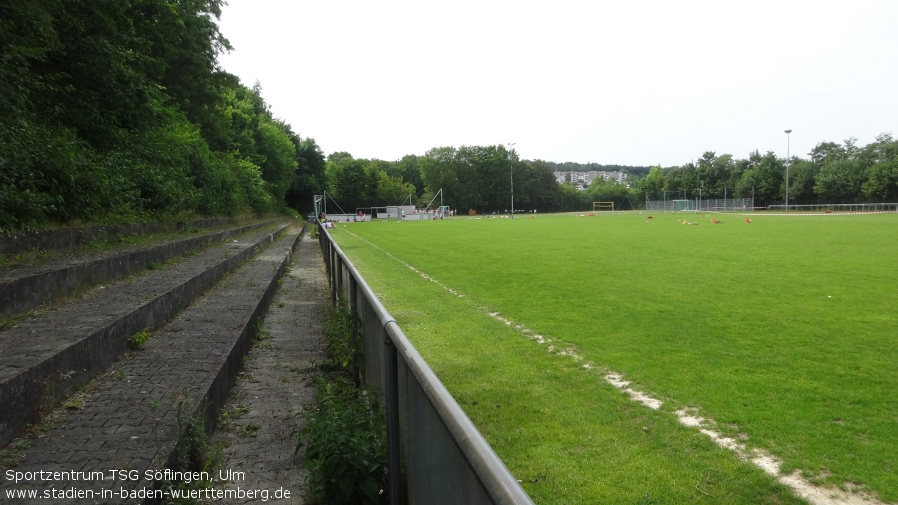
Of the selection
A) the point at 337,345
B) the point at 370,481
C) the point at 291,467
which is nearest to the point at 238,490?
the point at 291,467

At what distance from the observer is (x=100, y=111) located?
1168 cm

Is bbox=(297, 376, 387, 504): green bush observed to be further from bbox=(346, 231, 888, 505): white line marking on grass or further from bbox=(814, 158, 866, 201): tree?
bbox=(814, 158, 866, 201): tree

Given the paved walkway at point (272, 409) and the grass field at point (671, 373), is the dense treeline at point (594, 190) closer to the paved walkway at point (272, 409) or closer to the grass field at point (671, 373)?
the grass field at point (671, 373)

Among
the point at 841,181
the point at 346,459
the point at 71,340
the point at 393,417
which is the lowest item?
the point at 346,459

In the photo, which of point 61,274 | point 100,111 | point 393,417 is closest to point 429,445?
point 393,417

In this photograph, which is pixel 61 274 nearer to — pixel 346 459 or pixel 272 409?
pixel 272 409

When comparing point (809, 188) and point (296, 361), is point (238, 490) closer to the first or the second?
point (296, 361)

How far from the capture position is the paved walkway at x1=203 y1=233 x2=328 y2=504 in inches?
135

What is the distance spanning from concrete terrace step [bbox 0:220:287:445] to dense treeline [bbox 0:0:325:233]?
1402mm

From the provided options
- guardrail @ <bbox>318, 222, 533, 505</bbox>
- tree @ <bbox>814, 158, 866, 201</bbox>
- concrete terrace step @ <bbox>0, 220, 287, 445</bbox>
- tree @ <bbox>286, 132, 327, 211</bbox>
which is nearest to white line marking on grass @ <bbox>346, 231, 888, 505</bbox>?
guardrail @ <bbox>318, 222, 533, 505</bbox>

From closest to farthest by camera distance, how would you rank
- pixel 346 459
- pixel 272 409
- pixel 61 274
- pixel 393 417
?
pixel 393 417 < pixel 346 459 < pixel 272 409 < pixel 61 274

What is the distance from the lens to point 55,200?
7.73 metres

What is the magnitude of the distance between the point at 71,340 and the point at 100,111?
9.32 metres

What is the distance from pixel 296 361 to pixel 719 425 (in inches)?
154
